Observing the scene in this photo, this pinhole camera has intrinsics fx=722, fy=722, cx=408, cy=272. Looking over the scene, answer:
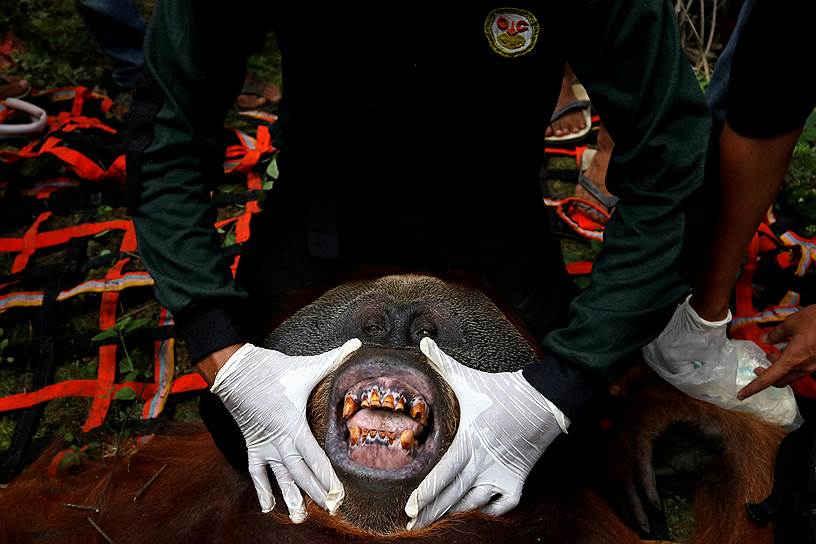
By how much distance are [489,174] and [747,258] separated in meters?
1.30

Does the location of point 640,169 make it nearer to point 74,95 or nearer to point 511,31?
point 511,31

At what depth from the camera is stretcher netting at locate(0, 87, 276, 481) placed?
2619mm

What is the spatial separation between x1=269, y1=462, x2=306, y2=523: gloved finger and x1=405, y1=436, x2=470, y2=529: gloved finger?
0.90 feet

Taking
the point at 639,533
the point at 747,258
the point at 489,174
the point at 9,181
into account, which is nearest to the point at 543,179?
the point at 747,258

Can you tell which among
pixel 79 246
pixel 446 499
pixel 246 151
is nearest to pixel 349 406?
pixel 446 499

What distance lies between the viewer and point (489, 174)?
212 cm

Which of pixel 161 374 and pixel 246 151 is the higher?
pixel 246 151

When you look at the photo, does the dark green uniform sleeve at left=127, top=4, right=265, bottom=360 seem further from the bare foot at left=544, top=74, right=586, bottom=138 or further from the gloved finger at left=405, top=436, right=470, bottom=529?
the bare foot at left=544, top=74, right=586, bottom=138

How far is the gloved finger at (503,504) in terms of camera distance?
1664 millimetres

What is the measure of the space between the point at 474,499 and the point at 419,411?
253 millimetres

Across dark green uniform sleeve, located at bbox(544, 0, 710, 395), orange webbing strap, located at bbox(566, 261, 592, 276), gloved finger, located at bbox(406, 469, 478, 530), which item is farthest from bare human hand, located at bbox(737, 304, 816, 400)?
gloved finger, located at bbox(406, 469, 478, 530)

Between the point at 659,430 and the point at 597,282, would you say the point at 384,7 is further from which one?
the point at 659,430

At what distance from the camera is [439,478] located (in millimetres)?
1580

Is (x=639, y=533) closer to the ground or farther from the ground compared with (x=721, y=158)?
closer to the ground
